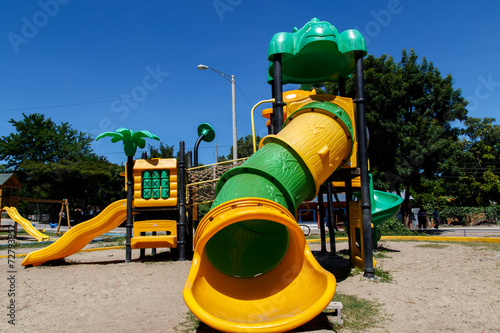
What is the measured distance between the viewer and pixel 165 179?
32.8 ft

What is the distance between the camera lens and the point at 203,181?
33.2 ft

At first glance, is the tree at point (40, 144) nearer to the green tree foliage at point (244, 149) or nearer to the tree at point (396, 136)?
the green tree foliage at point (244, 149)

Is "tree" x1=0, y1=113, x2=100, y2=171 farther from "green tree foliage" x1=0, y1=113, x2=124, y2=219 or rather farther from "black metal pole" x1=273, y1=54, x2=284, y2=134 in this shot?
"black metal pole" x1=273, y1=54, x2=284, y2=134

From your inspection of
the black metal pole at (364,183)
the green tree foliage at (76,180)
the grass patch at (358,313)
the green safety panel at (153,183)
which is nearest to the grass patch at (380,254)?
the black metal pole at (364,183)

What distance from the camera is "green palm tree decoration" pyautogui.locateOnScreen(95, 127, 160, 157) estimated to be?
9727 mm

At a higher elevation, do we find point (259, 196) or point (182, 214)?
point (259, 196)

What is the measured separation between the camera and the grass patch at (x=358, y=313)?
386cm

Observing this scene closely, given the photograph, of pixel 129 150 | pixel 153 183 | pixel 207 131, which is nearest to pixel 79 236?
pixel 153 183

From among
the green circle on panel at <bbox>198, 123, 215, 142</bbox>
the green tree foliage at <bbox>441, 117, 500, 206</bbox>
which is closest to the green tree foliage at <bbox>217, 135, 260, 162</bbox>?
the green tree foliage at <bbox>441, 117, 500, 206</bbox>

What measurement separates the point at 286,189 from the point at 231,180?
694 millimetres

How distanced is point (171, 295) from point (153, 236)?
4.23 m

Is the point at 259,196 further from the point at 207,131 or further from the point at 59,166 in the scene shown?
the point at 59,166

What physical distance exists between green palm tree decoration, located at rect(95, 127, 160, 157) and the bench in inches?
80.2

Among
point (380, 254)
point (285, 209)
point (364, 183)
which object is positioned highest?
point (364, 183)
